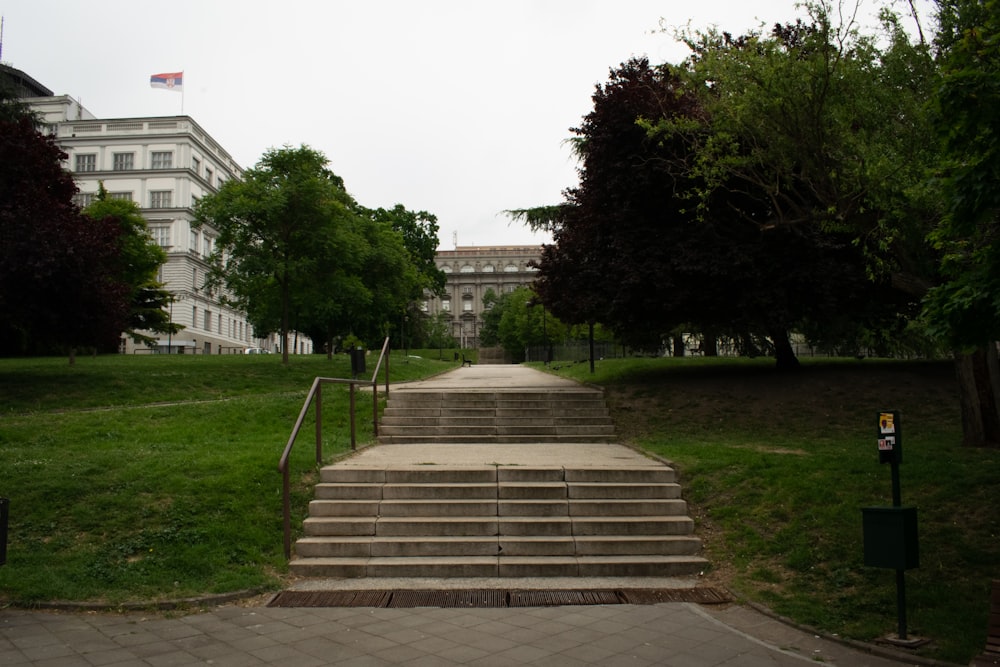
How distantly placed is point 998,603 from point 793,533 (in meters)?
2.60

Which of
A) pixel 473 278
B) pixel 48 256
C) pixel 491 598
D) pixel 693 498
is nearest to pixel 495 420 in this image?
pixel 693 498

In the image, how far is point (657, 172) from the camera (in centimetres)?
1468

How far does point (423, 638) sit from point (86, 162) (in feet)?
239

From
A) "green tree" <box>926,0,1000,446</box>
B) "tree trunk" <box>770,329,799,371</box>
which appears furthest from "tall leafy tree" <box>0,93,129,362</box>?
"tree trunk" <box>770,329,799,371</box>

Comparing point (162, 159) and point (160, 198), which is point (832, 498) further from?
point (162, 159)

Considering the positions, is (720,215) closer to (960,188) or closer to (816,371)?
(816,371)

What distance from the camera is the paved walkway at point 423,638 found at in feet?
15.8

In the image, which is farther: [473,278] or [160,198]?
[473,278]

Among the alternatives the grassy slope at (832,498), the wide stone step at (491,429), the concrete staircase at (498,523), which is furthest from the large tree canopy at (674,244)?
the concrete staircase at (498,523)

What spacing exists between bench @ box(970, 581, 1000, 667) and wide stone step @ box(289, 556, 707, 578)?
2.73 meters

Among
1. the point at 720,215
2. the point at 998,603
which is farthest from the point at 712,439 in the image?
the point at 998,603

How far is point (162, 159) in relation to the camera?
64.3m

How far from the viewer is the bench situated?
14.4 ft

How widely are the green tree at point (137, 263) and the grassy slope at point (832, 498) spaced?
75.9 feet
